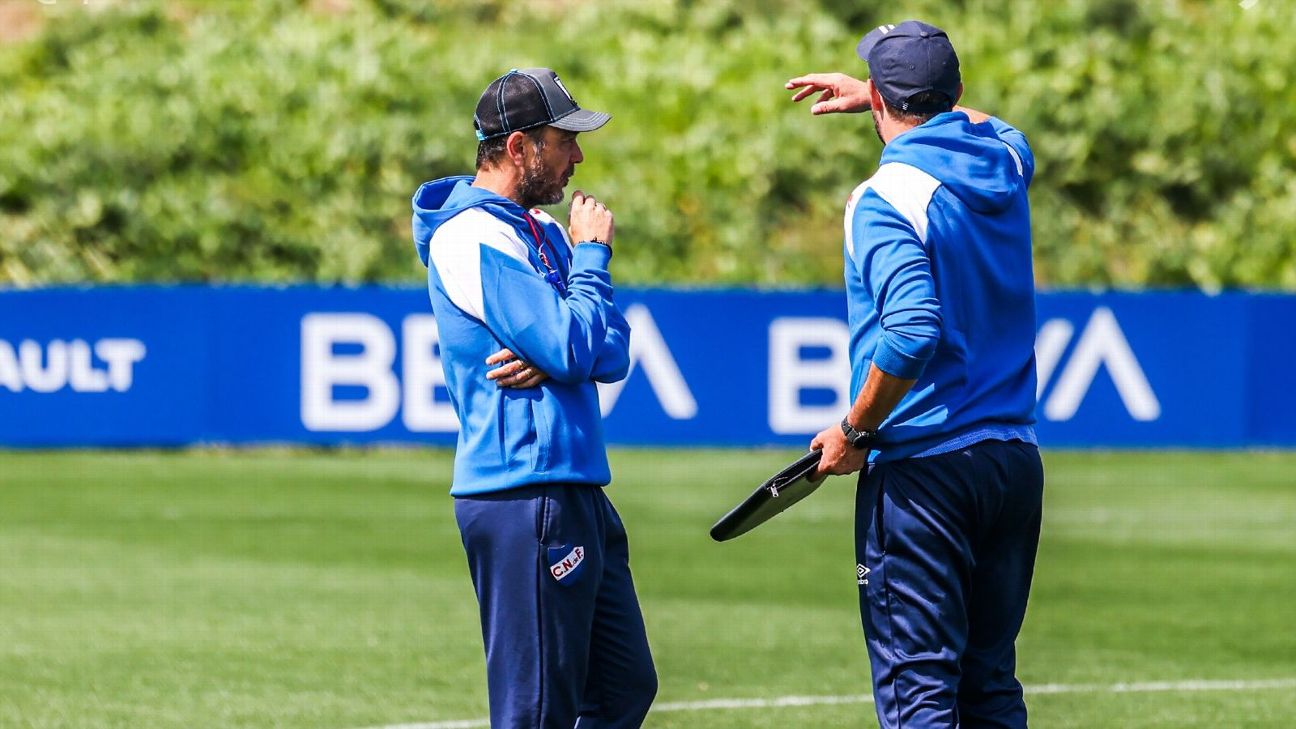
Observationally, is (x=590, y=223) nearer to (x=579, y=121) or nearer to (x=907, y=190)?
(x=579, y=121)

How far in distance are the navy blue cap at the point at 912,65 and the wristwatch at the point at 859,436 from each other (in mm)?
839

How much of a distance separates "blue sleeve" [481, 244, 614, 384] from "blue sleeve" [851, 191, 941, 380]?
69 cm

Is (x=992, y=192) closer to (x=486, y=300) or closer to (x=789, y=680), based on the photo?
(x=486, y=300)

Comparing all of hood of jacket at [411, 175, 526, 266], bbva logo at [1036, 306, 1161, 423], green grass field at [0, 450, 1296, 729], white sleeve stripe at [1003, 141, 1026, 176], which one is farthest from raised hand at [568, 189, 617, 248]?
bbva logo at [1036, 306, 1161, 423]

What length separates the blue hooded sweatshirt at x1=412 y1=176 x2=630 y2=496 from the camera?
488 centimetres

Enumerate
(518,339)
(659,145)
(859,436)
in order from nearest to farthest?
1. (518,339)
2. (859,436)
3. (659,145)

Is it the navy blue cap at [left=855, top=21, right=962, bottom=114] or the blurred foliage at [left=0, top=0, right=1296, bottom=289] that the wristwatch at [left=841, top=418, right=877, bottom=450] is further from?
the blurred foliage at [left=0, top=0, right=1296, bottom=289]

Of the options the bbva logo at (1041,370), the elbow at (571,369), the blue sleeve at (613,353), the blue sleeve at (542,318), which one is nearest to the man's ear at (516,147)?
the blue sleeve at (542,318)

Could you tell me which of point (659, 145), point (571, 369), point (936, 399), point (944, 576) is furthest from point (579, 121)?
point (659, 145)

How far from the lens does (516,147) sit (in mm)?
5086

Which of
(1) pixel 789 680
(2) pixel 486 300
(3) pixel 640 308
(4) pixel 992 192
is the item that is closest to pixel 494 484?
(2) pixel 486 300

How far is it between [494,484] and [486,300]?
17.9 inches

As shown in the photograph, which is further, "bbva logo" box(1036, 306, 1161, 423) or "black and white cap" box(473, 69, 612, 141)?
"bbva logo" box(1036, 306, 1161, 423)

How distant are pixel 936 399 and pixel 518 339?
44.2 inches
